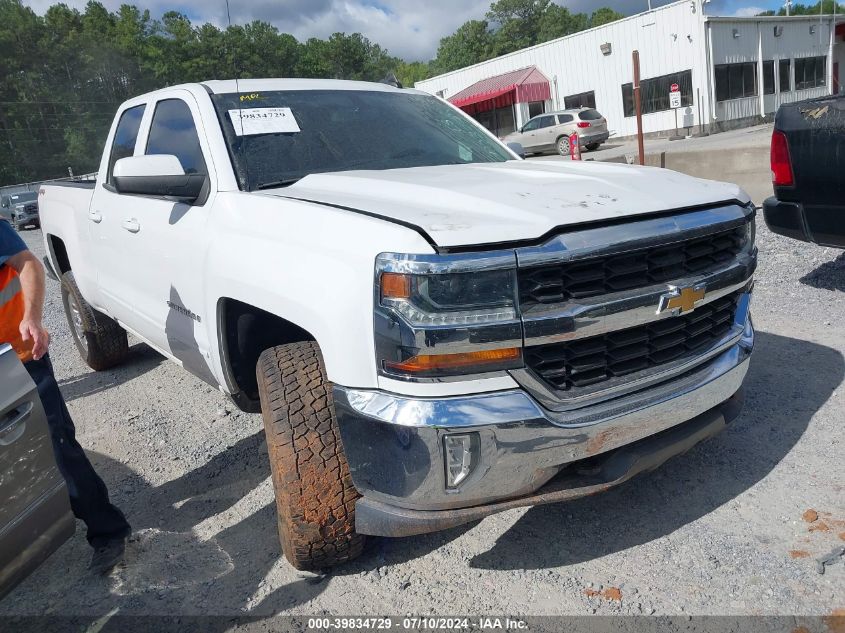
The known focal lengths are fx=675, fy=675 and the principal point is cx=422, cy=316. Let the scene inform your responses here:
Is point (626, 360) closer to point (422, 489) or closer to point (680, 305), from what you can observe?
point (680, 305)

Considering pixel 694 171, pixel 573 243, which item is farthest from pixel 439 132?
pixel 694 171

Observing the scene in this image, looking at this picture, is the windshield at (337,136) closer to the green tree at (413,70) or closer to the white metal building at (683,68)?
the white metal building at (683,68)

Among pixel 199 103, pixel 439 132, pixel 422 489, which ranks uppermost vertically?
pixel 199 103

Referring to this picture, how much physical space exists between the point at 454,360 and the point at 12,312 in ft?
5.70

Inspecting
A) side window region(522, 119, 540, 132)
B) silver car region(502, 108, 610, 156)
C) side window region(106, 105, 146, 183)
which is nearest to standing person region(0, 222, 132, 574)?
side window region(106, 105, 146, 183)

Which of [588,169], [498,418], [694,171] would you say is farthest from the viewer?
[694,171]

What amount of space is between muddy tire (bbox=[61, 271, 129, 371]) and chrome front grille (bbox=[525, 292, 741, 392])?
3998 mm

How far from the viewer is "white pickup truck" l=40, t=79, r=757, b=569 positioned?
199 cm

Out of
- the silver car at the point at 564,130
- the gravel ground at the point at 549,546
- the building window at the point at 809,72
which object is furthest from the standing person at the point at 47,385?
the building window at the point at 809,72

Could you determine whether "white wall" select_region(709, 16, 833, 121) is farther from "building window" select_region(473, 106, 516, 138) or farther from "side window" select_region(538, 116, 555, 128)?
"building window" select_region(473, 106, 516, 138)

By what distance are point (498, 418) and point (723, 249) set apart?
3.83 ft

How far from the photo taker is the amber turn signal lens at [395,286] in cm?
197

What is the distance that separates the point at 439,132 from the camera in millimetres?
3709

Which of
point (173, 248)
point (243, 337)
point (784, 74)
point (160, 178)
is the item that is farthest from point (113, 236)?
point (784, 74)
